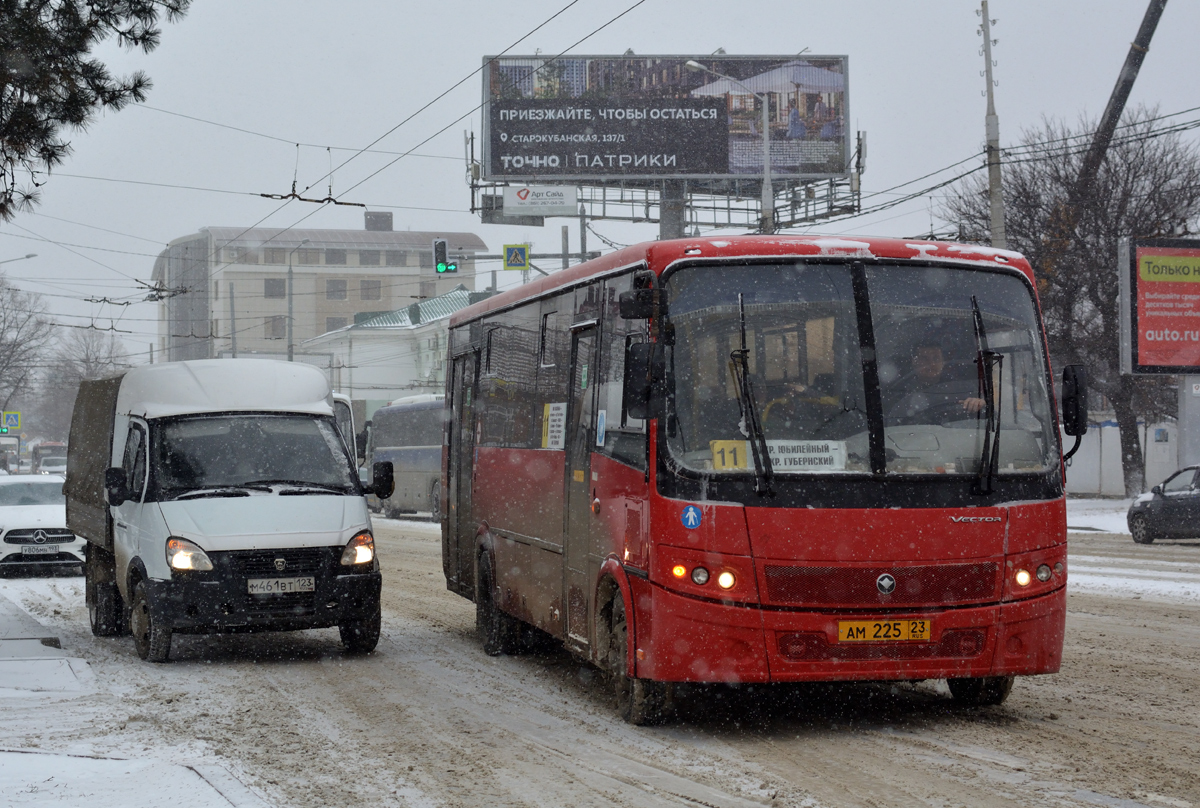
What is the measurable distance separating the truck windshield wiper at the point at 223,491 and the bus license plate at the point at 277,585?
0.78 m

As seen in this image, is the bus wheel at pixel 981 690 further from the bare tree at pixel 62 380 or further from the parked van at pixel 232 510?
the bare tree at pixel 62 380

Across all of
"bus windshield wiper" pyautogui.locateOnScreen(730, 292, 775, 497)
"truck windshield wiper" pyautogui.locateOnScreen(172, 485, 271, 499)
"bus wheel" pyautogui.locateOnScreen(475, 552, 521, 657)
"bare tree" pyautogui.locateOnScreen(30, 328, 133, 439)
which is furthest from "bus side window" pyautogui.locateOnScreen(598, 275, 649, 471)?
"bare tree" pyautogui.locateOnScreen(30, 328, 133, 439)

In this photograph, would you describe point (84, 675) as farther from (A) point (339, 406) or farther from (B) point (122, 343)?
(B) point (122, 343)

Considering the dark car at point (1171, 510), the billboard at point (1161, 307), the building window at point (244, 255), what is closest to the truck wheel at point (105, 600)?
the dark car at point (1171, 510)

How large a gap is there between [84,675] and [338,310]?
104 m

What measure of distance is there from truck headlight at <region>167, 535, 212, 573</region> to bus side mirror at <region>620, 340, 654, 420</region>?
15.0 feet

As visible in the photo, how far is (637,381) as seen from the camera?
8008 millimetres

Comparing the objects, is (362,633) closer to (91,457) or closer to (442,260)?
(91,457)

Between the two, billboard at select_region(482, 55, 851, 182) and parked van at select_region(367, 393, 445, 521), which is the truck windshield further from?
billboard at select_region(482, 55, 851, 182)

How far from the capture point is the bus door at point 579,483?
9.33 m

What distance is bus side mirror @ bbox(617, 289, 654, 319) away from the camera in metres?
8.08

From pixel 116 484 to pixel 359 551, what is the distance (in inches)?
82.7

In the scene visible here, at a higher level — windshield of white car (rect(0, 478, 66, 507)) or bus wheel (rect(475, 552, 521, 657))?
windshield of white car (rect(0, 478, 66, 507))

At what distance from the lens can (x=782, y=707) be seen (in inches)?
364
